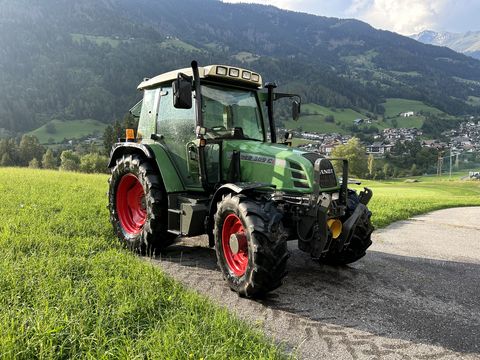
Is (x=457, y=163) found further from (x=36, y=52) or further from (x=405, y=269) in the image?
(x=36, y=52)

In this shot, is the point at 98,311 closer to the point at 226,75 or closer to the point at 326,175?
the point at 326,175

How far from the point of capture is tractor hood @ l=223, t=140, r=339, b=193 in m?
4.48

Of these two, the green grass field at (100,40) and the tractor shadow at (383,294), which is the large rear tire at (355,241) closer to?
the tractor shadow at (383,294)

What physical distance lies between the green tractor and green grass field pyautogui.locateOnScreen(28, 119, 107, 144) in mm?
94237

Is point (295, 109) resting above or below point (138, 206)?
above

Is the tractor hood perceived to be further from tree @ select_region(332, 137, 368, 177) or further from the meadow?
tree @ select_region(332, 137, 368, 177)

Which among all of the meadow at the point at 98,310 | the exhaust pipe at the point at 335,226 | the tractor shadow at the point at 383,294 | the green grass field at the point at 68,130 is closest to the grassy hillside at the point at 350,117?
the green grass field at the point at 68,130

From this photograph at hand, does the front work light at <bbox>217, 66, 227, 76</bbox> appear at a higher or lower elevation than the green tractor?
higher

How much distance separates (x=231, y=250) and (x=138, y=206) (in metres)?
2.60

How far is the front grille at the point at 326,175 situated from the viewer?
4566mm

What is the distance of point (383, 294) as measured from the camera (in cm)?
450

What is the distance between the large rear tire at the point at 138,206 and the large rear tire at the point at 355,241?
238 cm

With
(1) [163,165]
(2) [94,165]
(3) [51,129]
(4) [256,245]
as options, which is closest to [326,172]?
(4) [256,245]

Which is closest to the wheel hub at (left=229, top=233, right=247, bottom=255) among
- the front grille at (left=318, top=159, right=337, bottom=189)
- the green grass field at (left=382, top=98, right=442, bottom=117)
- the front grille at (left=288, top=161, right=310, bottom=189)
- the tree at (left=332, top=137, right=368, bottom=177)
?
the front grille at (left=288, top=161, right=310, bottom=189)
